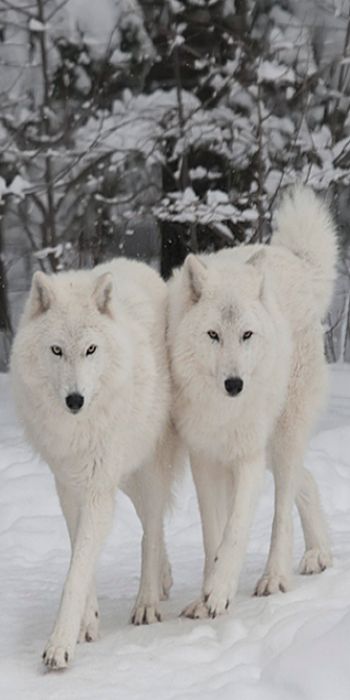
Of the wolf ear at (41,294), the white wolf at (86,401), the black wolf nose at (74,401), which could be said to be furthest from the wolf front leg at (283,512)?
the wolf ear at (41,294)

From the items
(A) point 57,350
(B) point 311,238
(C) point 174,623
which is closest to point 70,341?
(A) point 57,350

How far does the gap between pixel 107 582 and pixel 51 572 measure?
36cm

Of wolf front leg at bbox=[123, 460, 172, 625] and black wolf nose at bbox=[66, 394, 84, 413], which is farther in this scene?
wolf front leg at bbox=[123, 460, 172, 625]

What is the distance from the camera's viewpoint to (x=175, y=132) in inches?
443

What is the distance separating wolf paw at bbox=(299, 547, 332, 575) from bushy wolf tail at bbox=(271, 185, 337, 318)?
123cm

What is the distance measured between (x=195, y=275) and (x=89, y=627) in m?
1.59

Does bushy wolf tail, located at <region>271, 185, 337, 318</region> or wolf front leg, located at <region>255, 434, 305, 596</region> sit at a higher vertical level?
bushy wolf tail, located at <region>271, 185, 337, 318</region>

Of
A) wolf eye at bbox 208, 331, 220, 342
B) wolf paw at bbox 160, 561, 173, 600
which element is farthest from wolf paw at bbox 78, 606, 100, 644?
wolf eye at bbox 208, 331, 220, 342

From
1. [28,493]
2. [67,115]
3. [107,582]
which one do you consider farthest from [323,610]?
[67,115]

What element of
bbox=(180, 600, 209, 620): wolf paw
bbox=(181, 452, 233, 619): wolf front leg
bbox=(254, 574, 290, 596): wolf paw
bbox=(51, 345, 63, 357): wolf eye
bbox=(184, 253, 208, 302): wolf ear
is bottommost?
bbox=(254, 574, 290, 596): wolf paw

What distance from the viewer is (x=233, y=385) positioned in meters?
4.98

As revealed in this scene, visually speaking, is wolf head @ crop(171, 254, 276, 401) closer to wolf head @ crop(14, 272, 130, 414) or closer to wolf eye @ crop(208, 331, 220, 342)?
wolf eye @ crop(208, 331, 220, 342)

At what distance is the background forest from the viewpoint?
36.8 ft

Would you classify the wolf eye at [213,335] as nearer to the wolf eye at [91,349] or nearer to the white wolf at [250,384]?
the white wolf at [250,384]
